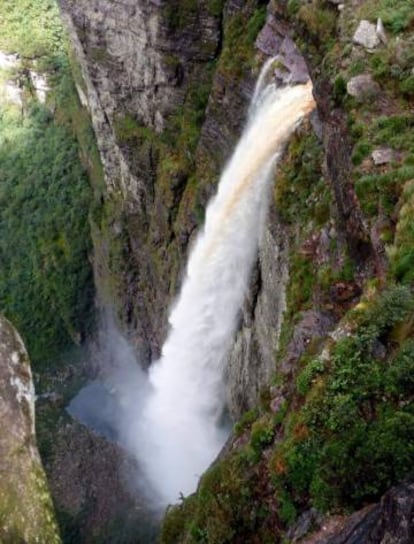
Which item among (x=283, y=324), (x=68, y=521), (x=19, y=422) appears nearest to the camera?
(x=19, y=422)

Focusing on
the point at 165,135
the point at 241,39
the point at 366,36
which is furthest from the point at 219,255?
the point at 165,135

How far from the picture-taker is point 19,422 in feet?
42.2

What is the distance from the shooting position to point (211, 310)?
23.1 m

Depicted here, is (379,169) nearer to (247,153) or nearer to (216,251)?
(247,153)

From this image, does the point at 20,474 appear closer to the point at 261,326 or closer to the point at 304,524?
the point at 304,524

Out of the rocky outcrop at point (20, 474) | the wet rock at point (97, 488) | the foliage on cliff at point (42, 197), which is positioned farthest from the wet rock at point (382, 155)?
the foliage on cliff at point (42, 197)

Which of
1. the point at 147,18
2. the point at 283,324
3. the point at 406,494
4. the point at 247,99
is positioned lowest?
the point at 406,494

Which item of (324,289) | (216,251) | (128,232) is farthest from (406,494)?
(128,232)

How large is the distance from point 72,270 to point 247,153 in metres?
25.5

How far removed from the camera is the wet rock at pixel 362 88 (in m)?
13.3

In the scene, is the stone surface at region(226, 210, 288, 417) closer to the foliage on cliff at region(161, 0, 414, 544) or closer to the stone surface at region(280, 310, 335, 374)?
the foliage on cliff at region(161, 0, 414, 544)

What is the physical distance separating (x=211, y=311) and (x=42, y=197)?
2604 cm

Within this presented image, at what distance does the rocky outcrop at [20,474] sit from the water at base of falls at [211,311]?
340 inches

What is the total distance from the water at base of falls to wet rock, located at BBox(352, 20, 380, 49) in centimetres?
235
